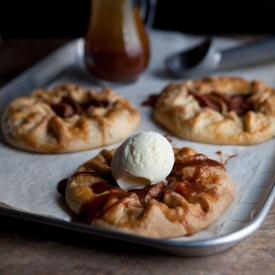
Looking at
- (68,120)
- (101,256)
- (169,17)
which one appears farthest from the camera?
(169,17)

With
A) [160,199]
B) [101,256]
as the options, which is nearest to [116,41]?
[160,199]

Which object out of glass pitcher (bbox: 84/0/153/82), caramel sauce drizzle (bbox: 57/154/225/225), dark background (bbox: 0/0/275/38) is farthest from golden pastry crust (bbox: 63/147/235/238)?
dark background (bbox: 0/0/275/38)

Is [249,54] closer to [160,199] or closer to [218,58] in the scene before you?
[218,58]

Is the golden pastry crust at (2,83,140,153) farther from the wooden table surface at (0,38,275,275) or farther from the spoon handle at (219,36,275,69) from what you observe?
the spoon handle at (219,36,275,69)

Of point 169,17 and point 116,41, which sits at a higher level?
point 116,41

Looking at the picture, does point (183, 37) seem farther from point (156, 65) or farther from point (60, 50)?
point (60, 50)
